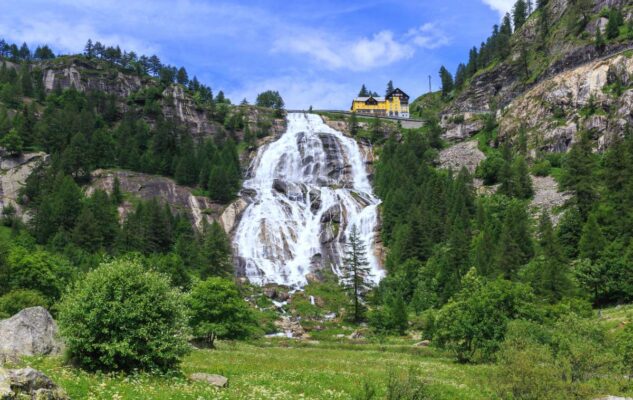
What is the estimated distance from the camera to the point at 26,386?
40.1 feet

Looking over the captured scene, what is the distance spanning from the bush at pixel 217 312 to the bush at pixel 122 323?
22229mm

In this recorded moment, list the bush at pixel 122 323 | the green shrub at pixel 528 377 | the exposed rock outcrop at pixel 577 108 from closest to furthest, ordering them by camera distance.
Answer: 1. the green shrub at pixel 528 377
2. the bush at pixel 122 323
3. the exposed rock outcrop at pixel 577 108

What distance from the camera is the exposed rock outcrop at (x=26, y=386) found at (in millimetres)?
11531

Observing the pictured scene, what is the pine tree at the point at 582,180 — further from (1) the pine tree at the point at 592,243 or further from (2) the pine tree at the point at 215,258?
(2) the pine tree at the point at 215,258

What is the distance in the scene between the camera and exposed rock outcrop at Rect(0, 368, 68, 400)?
11.5m

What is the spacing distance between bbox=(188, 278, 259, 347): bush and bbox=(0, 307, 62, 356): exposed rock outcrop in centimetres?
1945

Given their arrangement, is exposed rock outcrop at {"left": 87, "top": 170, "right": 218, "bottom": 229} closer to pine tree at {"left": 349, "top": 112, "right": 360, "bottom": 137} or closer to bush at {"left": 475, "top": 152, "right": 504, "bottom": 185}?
pine tree at {"left": 349, "top": 112, "right": 360, "bottom": 137}

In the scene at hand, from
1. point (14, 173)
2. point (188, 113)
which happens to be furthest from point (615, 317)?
point (188, 113)

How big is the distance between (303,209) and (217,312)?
6002cm

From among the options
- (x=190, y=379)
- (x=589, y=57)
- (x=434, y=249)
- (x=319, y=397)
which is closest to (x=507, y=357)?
(x=319, y=397)

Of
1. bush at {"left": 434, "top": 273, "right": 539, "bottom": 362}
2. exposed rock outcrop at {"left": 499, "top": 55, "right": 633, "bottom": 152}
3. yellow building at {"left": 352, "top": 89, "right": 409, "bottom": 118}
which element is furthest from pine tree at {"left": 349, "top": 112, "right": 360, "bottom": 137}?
bush at {"left": 434, "top": 273, "right": 539, "bottom": 362}

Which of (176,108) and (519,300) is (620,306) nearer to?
(519,300)

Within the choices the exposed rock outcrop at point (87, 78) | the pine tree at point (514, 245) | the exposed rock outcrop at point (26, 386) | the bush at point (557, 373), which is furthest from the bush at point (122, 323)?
the exposed rock outcrop at point (87, 78)

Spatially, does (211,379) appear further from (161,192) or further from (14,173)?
(14,173)
